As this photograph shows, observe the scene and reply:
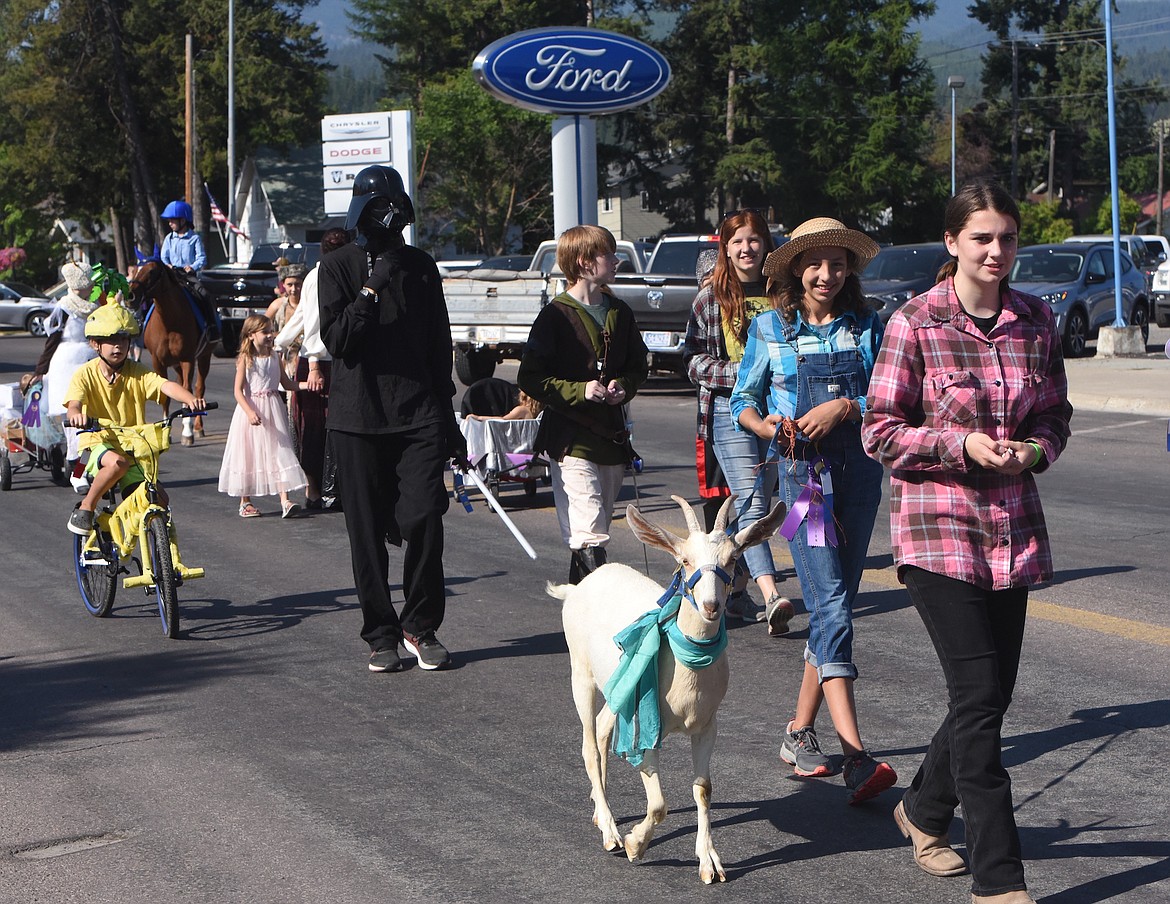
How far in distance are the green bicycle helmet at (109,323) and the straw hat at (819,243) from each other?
176 inches

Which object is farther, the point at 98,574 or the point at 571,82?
the point at 571,82

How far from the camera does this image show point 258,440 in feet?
39.8

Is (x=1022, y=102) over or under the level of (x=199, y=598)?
over

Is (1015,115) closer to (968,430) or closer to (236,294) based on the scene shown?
(236,294)

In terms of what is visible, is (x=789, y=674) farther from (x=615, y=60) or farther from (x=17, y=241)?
(x=17, y=241)

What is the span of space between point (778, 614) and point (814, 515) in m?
2.27

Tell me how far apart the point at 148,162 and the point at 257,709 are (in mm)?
59742

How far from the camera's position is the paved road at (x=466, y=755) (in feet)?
15.5

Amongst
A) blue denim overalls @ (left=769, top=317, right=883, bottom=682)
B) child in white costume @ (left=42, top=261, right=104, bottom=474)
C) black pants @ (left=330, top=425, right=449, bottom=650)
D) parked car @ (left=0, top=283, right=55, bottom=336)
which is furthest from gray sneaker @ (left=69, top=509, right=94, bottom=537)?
parked car @ (left=0, top=283, right=55, bottom=336)

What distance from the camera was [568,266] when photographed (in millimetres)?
7461

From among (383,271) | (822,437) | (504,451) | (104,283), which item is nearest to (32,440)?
(104,283)

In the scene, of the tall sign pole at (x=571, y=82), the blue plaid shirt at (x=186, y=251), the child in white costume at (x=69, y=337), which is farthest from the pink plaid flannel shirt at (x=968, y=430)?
the tall sign pole at (x=571, y=82)

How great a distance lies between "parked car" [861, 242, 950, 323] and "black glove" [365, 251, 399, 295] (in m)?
17.2

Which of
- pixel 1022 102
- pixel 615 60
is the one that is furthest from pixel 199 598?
pixel 1022 102
